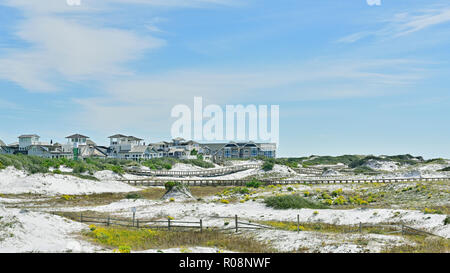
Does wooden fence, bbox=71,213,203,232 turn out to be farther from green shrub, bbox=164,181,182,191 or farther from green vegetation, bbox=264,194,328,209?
green shrub, bbox=164,181,182,191

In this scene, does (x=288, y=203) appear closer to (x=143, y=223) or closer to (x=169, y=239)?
(x=143, y=223)

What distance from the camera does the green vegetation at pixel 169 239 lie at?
83.1ft

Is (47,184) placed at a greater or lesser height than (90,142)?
lesser

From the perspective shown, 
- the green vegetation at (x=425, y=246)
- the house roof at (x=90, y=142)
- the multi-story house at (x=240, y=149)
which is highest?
the house roof at (x=90, y=142)

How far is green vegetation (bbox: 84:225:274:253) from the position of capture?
998 inches

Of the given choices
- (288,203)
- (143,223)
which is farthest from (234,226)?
(288,203)

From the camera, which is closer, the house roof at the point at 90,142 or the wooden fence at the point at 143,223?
the wooden fence at the point at 143,223

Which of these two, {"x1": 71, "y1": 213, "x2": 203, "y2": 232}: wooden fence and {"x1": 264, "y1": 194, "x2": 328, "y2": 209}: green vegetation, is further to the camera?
{"x1": 264, "y1": 194, "x2": 328, "y2": 209}: green vegetation

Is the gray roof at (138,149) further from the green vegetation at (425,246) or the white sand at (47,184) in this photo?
the green vegetation at (425,246)

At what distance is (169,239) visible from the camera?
28062mm

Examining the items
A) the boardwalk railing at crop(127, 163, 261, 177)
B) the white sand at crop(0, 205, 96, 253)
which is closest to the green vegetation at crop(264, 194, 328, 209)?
the white sand at crop(0, 205, 96, 253)

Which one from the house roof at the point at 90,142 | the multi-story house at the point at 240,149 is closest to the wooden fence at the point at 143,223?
the house roof at the point at 90,142

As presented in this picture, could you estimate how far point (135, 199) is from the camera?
53531 mm
